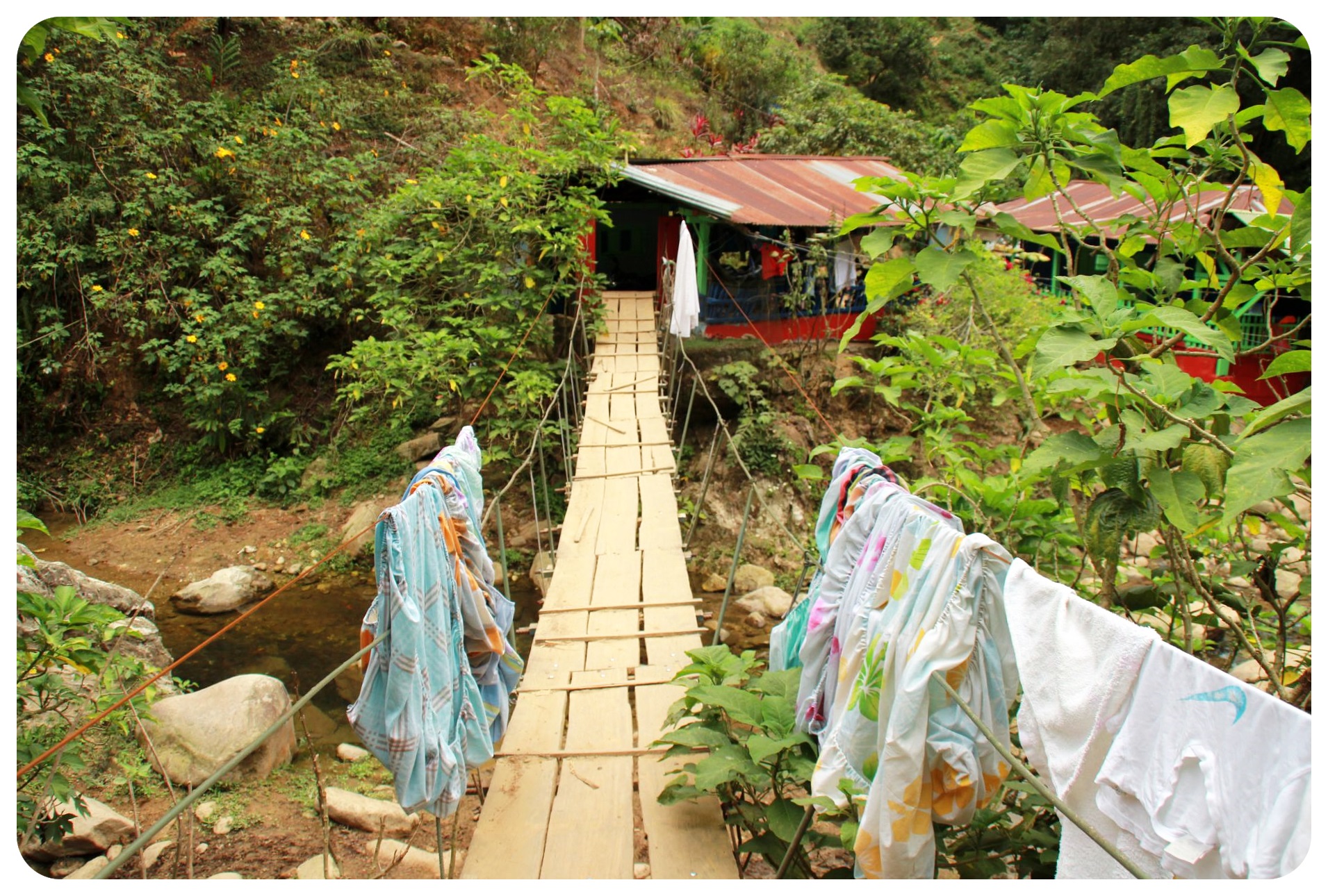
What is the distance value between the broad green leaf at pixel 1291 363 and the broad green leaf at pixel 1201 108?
0.39 meters

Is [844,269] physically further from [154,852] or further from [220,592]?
[154,852]

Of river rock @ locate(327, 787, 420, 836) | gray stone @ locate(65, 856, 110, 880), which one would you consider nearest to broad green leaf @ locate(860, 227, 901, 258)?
river rock @ locate(327, 787, 420, 836)

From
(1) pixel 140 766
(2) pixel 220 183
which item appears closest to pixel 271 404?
(2) pixel 220 183

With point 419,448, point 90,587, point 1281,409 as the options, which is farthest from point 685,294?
point 1281,409

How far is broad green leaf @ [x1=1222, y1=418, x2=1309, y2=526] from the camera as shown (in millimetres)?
1120

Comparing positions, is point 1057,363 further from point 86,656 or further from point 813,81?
point 813,81

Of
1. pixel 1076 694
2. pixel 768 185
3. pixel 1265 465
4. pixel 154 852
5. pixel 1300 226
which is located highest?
pixel 768 185

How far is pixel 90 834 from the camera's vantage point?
2.86 metres

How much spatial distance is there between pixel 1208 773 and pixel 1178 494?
24.1 inches

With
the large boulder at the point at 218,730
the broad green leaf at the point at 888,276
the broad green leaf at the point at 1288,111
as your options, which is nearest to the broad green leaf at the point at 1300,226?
the broad green leaf at the point at 1288,111

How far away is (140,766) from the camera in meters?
3.50

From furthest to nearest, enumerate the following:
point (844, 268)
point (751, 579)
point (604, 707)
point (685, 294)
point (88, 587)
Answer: point (844, 268)
point (751, 579)
point (685, 294)
point (88, 587)
point (604, 707)

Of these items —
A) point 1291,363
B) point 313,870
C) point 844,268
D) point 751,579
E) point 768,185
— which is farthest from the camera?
point 768,185

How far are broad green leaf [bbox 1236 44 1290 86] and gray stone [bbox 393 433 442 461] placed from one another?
6617 mm
